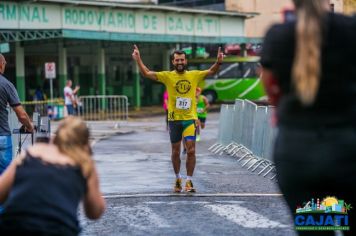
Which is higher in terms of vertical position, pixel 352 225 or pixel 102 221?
pixel 352 225

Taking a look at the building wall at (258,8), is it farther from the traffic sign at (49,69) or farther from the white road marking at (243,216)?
the white road marking at (243,216)

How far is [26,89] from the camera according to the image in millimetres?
39156

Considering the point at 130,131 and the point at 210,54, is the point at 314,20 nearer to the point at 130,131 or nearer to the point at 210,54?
the point at 130,131

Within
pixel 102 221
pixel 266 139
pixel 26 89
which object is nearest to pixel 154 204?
pixel 102 221

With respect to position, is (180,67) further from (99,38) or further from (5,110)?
(99,38)

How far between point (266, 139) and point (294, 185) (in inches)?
388

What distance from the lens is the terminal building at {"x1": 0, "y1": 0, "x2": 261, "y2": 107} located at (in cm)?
3456

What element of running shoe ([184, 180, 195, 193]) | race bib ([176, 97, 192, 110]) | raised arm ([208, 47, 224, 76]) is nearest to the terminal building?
race bib ([176, 97, 192, 110])

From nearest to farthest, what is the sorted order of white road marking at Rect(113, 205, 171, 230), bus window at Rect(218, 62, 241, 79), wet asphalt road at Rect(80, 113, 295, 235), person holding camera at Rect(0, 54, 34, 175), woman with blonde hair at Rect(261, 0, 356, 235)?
woman with blonde hair at Rect(261, 0, 356, 235), wet asphalt road at Rect(80, 113, 295, 235), white road marking at Rect(113, 205, 171, 230), person holding camera at Rect(0, 54, 34, 175), bus window at Rect(218, 62, 241, 79)

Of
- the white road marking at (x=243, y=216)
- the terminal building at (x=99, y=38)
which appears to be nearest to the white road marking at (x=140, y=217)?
the white road marking at (x=243, y=216)

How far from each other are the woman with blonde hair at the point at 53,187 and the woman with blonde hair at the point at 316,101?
1017 millimetres

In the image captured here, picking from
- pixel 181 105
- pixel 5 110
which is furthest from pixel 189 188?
pixel 5 110

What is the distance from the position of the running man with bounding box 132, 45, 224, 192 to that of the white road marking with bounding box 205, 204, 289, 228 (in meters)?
1.33

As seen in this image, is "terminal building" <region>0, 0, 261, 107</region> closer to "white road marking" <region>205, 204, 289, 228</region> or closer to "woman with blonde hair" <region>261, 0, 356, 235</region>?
"white road marking" <region>205, 204, 289, 228</region>
